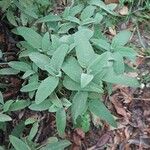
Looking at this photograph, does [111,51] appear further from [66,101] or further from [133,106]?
[133,106]

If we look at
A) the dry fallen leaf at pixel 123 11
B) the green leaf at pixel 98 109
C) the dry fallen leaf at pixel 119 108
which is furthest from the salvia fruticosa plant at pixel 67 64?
the dry fallen leaf at pixel 123 11

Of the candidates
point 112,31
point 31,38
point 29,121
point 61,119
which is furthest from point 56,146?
point 112,31

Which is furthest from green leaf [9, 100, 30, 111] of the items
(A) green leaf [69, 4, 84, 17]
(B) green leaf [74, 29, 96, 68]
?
(A) green leaf [69, 4, 84, 17]

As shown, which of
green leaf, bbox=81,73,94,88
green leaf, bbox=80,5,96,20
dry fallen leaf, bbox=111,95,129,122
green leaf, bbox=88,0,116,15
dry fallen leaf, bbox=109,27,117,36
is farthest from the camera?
dry fallen leaf, bbox=109,27,117,36

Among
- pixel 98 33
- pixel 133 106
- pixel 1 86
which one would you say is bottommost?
pixel 133 106

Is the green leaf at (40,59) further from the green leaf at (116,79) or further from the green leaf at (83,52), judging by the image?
the green leaf at (116,79)

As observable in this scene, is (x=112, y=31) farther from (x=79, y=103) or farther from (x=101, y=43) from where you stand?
(x=79, y=103)

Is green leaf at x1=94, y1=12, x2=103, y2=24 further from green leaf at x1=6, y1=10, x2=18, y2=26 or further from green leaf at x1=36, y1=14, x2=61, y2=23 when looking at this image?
green leaf at x1=6, y1=10, x2=18, y2=26

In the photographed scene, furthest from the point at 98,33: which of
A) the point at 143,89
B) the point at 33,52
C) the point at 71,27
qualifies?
the point at 143,89

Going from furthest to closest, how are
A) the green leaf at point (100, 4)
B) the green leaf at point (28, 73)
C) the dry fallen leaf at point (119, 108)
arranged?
the dry fallen leaf at point (119, 108)
the green leaf at point (100, 4)
the green leaf at point (28, 73)
